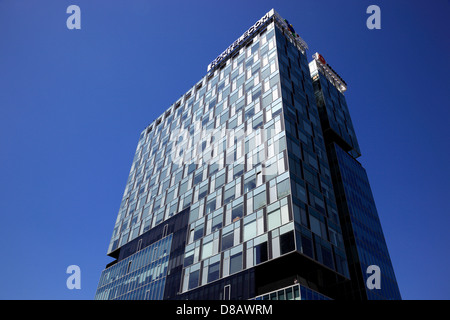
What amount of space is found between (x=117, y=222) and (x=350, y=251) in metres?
55.0

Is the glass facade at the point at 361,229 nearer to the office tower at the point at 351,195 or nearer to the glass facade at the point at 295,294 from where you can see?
the office tower at the point at 351,195

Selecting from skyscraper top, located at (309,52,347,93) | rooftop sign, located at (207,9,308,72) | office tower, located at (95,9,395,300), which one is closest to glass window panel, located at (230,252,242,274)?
office tower, located at (95,9,395,300)

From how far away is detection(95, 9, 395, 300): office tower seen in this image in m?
39.6

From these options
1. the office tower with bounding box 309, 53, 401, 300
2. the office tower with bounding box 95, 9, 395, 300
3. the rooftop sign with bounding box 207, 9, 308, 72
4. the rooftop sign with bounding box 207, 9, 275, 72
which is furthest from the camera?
the rooftop sign with bounding box 207, 9, 275, 72

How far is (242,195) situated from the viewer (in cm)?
4812

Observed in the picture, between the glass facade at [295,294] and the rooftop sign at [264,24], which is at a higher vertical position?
the rooftop sign at [264,24]

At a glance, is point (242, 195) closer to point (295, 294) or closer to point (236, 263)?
point (236, 263)

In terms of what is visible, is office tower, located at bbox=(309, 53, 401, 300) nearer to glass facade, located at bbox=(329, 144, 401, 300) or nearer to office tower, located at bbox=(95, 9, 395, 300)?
glass facade, located at bbox=(329, 144, 401, 300)

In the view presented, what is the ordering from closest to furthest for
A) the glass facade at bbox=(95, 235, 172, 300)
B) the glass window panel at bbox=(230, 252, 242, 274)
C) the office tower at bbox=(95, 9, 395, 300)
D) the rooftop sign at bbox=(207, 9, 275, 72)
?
the office tower at bbox=(95, 9, 395, 300), the glass window panel at bbox=(230, 252, 242, 274), the glass facade at bbox=(95, 235, 172, 300), the rooftop sign at bbox=(207, 9, 275, 72)

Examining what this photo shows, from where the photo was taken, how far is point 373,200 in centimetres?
7231

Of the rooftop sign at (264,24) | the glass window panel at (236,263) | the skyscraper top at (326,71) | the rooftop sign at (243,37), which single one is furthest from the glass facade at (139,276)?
the skyscraper top at (326,71)

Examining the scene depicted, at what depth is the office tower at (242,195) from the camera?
3962cm
